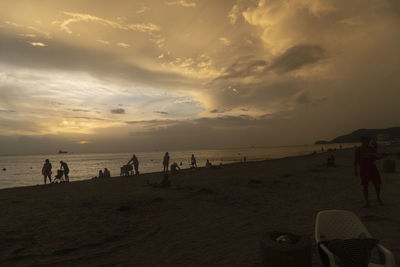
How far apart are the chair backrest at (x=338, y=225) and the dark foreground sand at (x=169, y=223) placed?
55.2 inches

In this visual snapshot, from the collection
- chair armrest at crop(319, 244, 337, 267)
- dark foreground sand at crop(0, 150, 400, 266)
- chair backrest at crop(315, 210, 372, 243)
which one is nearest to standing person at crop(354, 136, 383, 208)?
dark foreground sand at crop(0, 150, 400, 266)

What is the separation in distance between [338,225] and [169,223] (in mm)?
5277

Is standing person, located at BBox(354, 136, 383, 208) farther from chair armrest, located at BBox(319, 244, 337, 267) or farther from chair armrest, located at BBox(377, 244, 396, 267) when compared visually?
chair armrest, located at BBox(319, 244, 337, 267)

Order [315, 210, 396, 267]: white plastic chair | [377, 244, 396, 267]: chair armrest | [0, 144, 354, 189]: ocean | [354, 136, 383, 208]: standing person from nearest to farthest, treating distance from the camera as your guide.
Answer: [377, 244, 396, 267]: chair armrest → [315, 210, 396, 267]: white plastic chair → [354, 136, 383, 208]: standing person → [0, 144, 354, 189]: ocean

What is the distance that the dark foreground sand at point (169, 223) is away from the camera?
17.1ft

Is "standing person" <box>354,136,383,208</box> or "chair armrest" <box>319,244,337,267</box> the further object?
"standing person" <box>354,136,383,208</box>

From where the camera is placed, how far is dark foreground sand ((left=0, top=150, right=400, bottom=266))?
5.22 m

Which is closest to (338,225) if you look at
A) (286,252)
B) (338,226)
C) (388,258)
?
(338,226)

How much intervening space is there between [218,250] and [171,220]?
2.83 metres

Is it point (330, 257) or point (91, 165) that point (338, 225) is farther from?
point (91, 165)

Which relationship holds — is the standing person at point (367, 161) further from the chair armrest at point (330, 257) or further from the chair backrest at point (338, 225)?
the chair armrest at point (330, 257)


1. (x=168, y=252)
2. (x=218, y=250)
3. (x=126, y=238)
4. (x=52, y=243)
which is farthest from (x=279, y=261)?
(x=52, y=243)

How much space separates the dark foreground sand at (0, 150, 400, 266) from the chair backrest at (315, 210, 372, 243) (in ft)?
4.60

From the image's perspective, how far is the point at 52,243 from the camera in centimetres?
603
